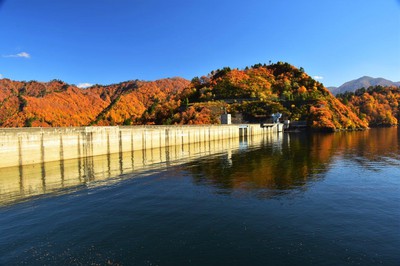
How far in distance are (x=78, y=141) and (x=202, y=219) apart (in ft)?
127

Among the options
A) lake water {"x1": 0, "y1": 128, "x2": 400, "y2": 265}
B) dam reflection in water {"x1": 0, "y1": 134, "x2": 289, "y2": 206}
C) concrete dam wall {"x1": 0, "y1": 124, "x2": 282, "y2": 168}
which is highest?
concrete dam wall {"x1": 0, "y1": 124, "x2": 282, "y2": 168}

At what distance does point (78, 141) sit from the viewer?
4975cm

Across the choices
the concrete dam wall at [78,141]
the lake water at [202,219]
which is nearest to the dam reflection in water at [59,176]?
the lake water at [202,219]

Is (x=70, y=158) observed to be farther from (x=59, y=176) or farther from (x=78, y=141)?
(x=59, y=176)

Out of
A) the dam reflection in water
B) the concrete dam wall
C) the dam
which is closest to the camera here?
the dam reflection in water

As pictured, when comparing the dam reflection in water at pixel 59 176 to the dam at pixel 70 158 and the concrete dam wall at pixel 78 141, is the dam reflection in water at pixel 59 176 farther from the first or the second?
the concrete dam wall at pixel 78 141

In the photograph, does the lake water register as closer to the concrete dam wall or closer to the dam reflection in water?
the dam reflection in water

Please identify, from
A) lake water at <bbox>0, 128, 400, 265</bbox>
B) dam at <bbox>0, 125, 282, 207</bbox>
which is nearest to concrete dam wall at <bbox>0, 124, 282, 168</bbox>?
dam at <bbox>0, 125, 282, 207</bbox>

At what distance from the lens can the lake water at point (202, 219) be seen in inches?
546

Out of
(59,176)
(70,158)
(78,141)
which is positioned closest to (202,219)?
(59,176)

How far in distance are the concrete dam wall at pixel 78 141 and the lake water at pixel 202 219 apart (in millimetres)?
7857

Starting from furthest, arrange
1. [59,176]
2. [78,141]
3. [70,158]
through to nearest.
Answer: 1. [78,141]
2. [70,158]
3. [59,176]

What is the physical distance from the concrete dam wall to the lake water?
25.8ft

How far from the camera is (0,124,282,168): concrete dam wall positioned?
40.4m
